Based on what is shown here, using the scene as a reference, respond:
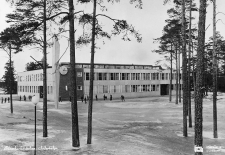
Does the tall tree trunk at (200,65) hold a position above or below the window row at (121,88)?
above

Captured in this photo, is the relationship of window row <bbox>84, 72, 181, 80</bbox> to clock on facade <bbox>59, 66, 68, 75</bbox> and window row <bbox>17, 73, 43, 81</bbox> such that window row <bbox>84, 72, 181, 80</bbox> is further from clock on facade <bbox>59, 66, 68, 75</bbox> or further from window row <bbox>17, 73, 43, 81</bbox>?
window row <bbox>17, 73, 43, 81</bbox>

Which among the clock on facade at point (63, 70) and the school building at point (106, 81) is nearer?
the clock on facade at point (63, 70)

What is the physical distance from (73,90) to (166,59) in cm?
2699

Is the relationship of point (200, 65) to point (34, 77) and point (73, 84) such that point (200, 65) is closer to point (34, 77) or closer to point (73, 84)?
point (73, 84)

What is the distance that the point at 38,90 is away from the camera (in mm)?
52469

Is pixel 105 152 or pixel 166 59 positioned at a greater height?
pixel 166 59

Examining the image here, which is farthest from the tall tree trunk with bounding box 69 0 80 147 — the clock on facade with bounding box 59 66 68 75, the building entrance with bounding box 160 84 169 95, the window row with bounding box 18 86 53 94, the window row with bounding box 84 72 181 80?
the building entrance with bounding box 160 84 169 95

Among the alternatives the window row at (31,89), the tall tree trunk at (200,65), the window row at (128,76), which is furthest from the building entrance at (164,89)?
the tall tree trunk at (200,65)

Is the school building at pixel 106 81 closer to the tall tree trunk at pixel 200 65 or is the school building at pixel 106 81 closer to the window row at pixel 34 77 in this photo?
the window row at pixel 34 77

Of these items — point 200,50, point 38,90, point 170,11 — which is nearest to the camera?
point 200,50

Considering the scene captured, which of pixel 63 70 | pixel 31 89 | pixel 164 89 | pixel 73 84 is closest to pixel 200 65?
pixel 73 84

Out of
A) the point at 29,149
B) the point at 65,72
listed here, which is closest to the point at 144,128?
the point at 29,149

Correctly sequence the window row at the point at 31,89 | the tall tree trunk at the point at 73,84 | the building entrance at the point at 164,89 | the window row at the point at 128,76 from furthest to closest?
1. the building entrance at the point at 164,89
2. the window row at the point at 128,76
3. the window row at the point at 31,89
4. the tall tree trunk at the point at 73,84

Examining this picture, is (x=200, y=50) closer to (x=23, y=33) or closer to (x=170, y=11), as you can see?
(x=23, y=33)
